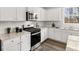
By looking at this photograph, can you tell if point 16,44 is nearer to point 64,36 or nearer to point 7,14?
point 7,14

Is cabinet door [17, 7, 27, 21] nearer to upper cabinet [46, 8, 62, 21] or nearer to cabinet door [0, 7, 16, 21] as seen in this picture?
cabinet door [0, 7, 16, 21]

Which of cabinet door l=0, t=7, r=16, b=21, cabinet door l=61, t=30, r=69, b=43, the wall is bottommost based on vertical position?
cabinet door l=61, t=30, r=69, b=43

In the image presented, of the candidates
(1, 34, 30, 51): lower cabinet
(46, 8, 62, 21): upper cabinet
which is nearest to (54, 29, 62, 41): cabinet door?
(46, 8, 62, 21): upper cabinet

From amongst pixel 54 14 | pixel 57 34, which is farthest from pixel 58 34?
pixel 54 14

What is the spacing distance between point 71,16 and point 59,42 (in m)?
1.53

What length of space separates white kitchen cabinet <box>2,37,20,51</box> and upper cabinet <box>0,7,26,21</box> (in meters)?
Result: 0.54

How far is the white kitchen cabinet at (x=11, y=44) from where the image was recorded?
5.49 ft

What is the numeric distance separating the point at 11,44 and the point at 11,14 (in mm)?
798

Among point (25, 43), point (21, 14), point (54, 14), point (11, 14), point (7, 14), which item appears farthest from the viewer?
point (54, 14)

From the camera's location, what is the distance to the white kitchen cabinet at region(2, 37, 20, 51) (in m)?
1.67

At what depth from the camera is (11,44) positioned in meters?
1.84
